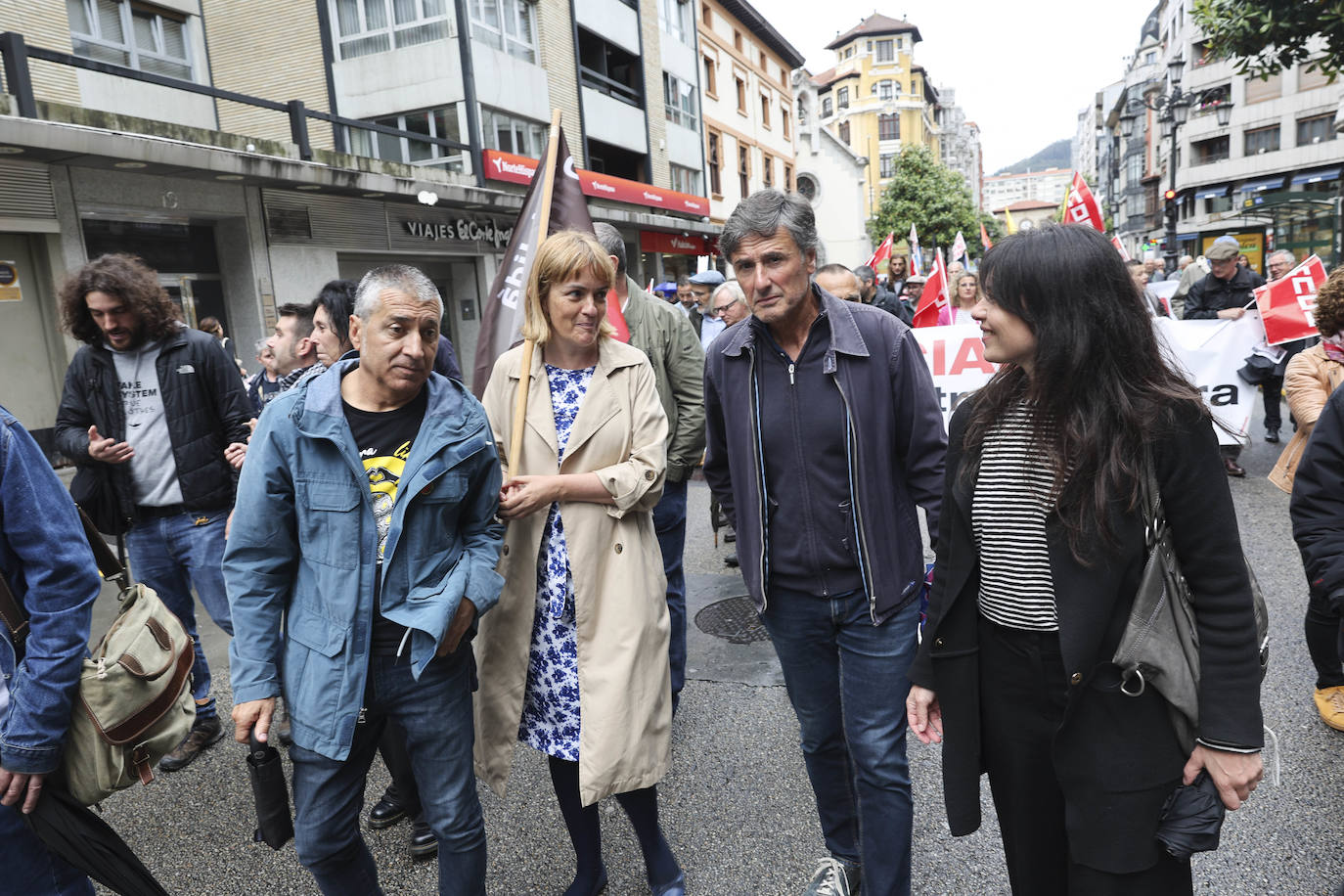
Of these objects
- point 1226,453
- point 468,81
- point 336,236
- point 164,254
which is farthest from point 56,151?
point 1226,453

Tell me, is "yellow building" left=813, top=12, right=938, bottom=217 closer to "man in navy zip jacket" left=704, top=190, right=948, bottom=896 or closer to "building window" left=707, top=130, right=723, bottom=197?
"building window" left=707, top=130, right=723, bottom=197

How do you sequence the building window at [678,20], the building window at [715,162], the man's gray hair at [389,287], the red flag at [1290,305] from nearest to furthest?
the man's gray hair at [389,287] < the red flag at [1290,305] < the building window at [678,20] < the building window at [715,162]

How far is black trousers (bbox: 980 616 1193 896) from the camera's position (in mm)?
1798

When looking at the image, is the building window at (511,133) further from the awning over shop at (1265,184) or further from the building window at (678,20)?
the awning over shop at (1265,184)

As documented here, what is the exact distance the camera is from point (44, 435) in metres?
10.4

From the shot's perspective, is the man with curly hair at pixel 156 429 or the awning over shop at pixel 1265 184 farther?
the awning over shop at pixel 1265 184

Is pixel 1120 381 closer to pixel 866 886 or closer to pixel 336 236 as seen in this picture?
pixel 866 886

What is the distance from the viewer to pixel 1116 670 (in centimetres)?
173

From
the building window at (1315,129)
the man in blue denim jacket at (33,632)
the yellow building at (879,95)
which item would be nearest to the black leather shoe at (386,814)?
the man in blue denim jacket at (33,632)

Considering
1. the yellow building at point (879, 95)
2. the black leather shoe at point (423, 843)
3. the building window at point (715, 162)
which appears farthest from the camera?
the yellow building at point (879, 95)

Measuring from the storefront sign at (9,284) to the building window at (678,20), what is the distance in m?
21.6

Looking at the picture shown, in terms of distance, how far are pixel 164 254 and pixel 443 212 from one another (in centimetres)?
598

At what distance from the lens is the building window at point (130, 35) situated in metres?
13.0

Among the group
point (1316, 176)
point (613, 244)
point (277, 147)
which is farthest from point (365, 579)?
point (1316, 176)
